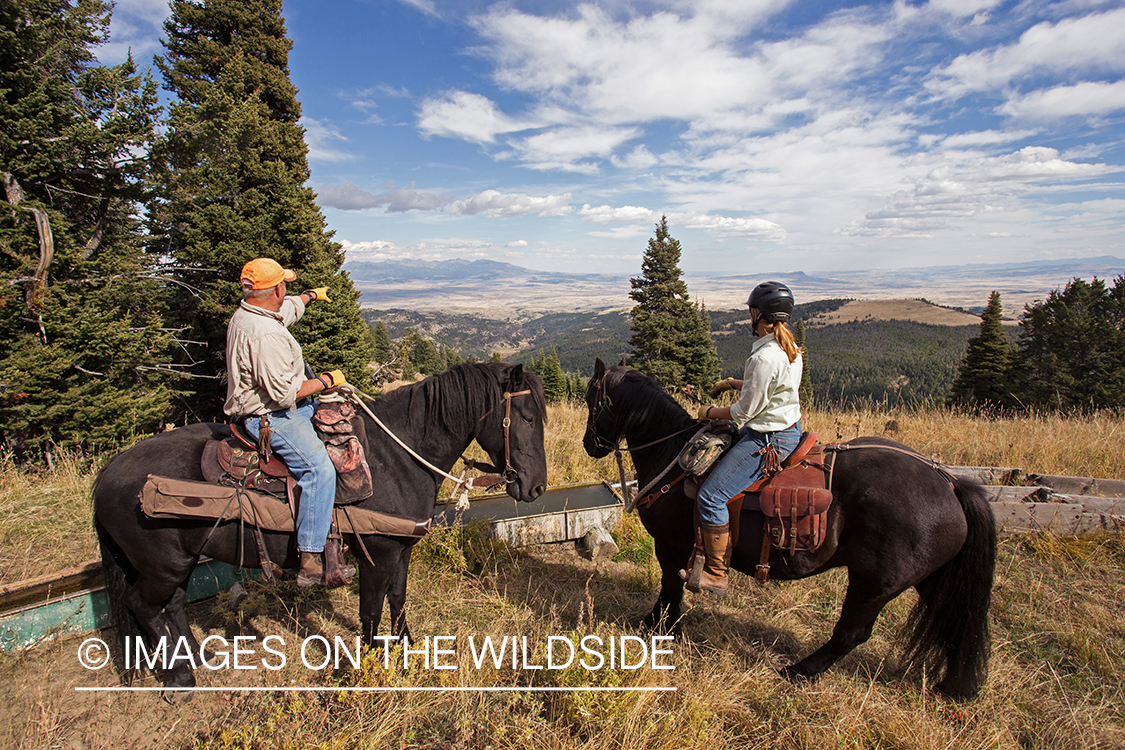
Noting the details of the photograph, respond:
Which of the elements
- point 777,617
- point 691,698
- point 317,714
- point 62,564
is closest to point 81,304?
point 62,564

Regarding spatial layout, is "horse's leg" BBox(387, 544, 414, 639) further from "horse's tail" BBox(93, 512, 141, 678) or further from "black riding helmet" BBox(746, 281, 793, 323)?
"black riding helmet" BBox(746, 281, 793, 323)

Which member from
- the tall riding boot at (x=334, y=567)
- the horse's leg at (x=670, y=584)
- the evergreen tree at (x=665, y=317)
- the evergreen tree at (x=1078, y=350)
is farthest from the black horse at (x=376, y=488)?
the evergreen tree at (x=1078, y=350)

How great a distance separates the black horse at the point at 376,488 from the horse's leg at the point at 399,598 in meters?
0.01

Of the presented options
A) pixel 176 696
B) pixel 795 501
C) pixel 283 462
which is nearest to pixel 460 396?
pixel 283 462

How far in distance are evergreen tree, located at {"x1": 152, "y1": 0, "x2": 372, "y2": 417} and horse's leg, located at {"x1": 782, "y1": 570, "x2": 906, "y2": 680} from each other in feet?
39.1

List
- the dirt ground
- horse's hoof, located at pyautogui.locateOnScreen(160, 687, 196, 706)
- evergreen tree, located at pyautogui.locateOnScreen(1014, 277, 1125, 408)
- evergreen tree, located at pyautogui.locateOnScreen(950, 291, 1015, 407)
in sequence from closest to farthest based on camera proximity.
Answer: the dirt ground
horse's hoof, located at pyautogui.locateOnScreen(160, 687, 196, 706)
evergreen tree, located at pyautogui.locateOnScreen(1014, 277, 1125, 408)
evergreen tree, located at pyautogui.locateOnScreen(950, 291, 1015, 407)

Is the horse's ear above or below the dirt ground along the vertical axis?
above

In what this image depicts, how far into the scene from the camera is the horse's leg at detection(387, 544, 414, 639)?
367 cm

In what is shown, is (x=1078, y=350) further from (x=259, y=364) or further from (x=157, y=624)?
(x=157, y=624)

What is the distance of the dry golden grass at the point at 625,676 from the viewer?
265 centimetres

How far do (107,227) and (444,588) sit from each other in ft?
30.0

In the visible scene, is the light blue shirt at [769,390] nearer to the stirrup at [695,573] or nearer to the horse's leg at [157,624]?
the stirrup at [695,573]

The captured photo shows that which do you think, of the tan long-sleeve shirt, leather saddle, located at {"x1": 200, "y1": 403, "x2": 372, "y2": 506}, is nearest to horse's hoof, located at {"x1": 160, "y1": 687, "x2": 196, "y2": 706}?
leather saddle, located at {"x1": 200, "y1": 403, "x2": 372, "y2": 506}

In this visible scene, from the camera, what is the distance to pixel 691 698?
9.21ft
